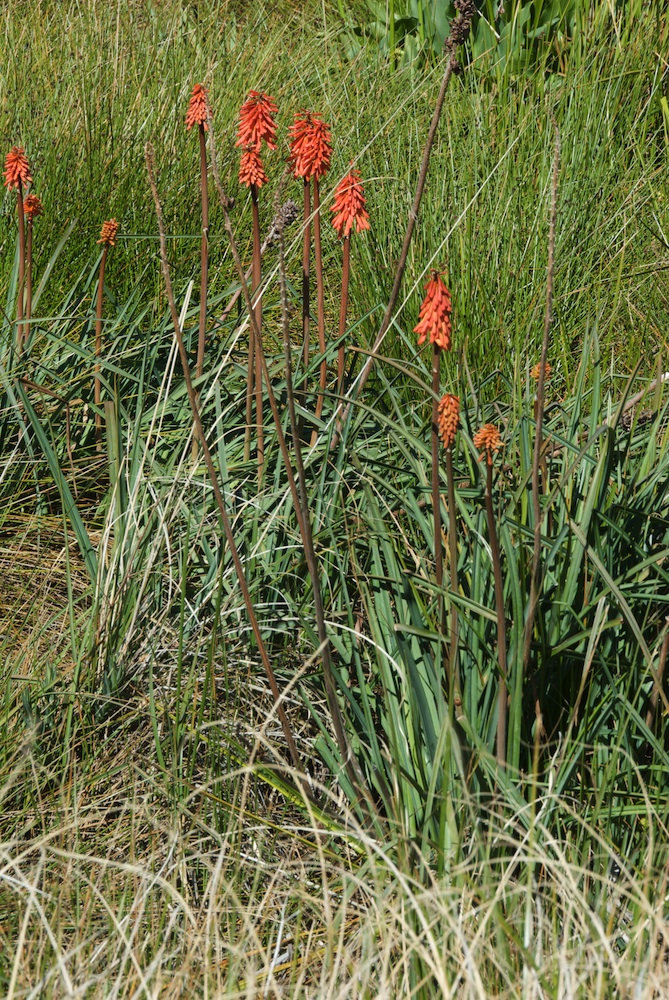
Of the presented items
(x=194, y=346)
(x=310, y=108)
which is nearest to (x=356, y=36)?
(x=310, y=108)

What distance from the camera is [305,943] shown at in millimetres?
1790

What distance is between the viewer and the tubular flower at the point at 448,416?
1.56 m

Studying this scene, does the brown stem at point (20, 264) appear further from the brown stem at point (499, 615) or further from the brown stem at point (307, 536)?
the brown stem at point (499, 615)

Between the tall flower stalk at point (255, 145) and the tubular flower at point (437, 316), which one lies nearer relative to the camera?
the tubular flower at point (437, 316)

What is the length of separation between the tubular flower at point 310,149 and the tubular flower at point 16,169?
660 millimetres

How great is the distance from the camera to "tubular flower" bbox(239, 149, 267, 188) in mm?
2113

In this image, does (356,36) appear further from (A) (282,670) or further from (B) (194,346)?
(A) (282,670)

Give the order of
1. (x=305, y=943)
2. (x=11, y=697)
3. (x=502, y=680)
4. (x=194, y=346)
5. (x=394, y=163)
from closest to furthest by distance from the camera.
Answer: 1. (x=502, y=680)
2. (x=305, y=943)
3. (x=11, y=697)
4. (x=194, y=346)
5. (x=394, y=163)

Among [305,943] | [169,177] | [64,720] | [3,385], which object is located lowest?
[305,943]

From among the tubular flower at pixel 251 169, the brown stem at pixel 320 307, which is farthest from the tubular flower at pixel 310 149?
the tubular flower at pixel 251 169

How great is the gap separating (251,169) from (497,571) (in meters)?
1.05

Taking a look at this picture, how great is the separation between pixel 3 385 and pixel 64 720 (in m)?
0.98

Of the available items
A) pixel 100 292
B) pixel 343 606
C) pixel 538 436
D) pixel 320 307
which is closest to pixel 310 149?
pixel 320 307

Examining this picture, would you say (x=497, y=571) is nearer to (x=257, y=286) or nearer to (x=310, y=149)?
(x=257, y=286)
